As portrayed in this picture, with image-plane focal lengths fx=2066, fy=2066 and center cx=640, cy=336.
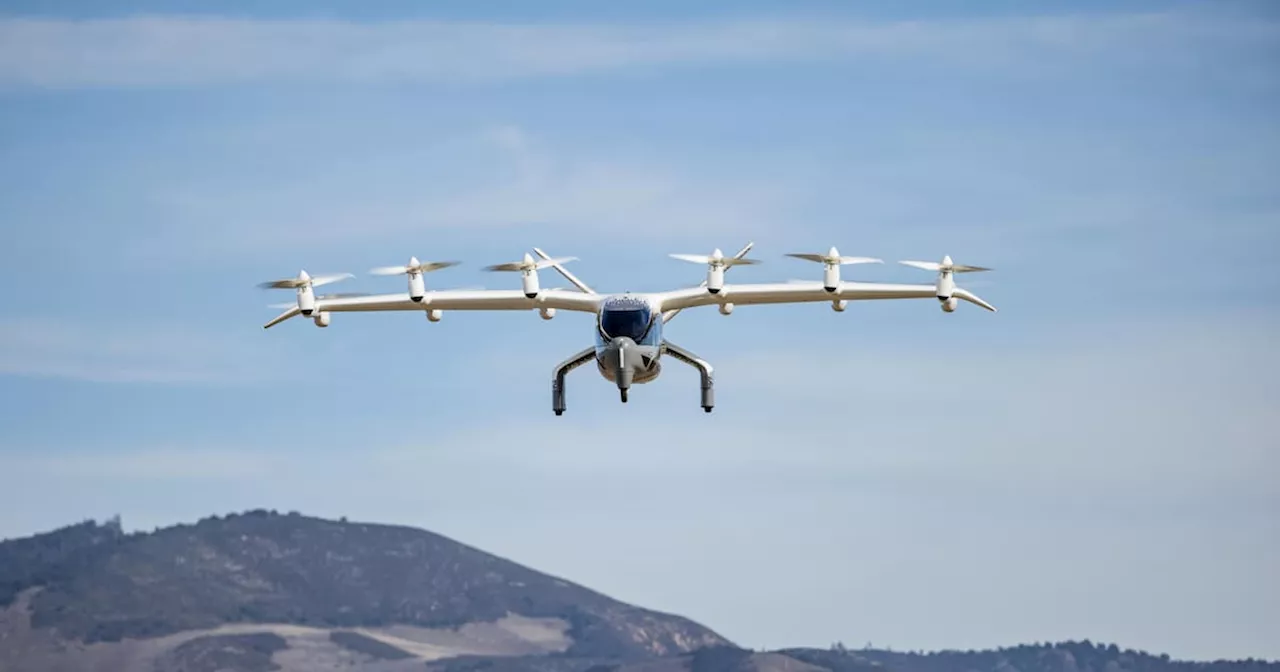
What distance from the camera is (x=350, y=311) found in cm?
14012

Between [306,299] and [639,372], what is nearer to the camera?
[639,372]

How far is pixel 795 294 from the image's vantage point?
134m

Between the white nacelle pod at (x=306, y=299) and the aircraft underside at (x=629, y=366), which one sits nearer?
the aircraft underside at (x=629, y=366)

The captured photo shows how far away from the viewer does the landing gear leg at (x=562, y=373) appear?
420ft

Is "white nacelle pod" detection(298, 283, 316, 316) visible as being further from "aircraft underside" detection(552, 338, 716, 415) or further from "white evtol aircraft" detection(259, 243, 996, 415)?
"aircraft underside" detection(552, 338, 716, 415)

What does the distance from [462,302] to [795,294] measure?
2217 cm

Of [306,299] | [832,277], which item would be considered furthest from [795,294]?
[306,299]

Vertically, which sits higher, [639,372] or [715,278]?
[715,278]

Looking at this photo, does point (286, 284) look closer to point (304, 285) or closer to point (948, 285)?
point (304, 285)

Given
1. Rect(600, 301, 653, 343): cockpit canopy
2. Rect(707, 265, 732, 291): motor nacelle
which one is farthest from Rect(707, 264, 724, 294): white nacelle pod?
Rect(600, 301, 653, 343): cockpit canopy

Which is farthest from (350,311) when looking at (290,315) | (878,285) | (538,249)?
(878,285)

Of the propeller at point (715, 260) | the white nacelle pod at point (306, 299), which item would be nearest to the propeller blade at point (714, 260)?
the propeller at point (715, 260)

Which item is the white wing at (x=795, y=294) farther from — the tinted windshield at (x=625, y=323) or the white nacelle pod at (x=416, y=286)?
the white nacelle pod at (x=416, y=286)

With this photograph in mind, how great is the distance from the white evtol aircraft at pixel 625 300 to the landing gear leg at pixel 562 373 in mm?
62
